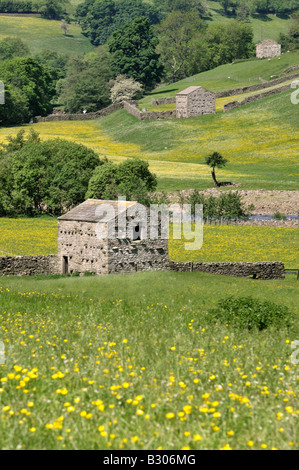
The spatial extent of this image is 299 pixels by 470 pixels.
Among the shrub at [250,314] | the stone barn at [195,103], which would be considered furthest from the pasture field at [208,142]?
the shrub at [250,314]

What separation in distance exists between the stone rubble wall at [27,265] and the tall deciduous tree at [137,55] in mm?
118897

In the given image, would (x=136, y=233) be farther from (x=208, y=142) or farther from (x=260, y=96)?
(x=260, y=96)

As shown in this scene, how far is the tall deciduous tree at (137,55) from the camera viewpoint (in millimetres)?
158125

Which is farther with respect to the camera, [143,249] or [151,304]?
[143,249]

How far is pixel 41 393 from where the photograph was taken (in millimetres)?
13375

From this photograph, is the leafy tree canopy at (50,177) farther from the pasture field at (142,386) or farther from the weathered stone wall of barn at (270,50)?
the weathered stone wall of barn at (270,50)

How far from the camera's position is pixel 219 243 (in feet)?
188

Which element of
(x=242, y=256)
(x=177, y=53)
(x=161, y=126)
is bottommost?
(x=242, y=256)

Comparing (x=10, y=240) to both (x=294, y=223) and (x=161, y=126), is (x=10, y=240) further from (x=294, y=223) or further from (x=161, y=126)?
(x=161, y=126)

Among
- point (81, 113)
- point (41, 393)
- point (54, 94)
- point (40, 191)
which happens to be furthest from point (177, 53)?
point (41, 393)

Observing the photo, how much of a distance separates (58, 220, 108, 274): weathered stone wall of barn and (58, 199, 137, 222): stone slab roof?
288 millimetres

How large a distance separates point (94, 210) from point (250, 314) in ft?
63.7

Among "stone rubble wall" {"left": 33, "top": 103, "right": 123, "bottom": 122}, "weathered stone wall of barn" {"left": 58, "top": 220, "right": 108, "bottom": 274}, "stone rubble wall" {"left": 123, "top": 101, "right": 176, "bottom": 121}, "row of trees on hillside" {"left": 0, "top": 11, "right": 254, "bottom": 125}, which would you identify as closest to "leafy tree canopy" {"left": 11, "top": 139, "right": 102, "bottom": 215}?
"weathered stone wall of barn" {"left": 58, "top": 220, "right": 108, "bottom": 274}
